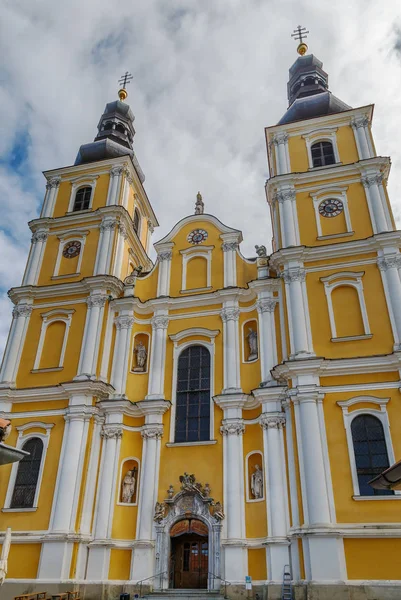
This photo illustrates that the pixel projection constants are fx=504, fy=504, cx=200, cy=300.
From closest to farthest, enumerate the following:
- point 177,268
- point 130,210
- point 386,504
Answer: point 386,504
point 177,268
point 130,210

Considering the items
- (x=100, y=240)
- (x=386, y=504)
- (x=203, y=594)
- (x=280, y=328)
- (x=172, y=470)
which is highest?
(x=100, y=240)

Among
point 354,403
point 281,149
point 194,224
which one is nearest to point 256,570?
point 354,403

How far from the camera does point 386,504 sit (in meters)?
13.7

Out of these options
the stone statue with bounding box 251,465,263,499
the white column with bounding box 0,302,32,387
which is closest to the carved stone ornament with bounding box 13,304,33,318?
the white column with bounding box 0,302,32,387

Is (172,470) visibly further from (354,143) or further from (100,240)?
(354,143)

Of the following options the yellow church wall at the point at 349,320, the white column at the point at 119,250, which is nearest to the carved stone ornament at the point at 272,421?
the yellow church wall at the point at 349,320

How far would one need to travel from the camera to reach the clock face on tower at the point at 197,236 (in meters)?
21.8

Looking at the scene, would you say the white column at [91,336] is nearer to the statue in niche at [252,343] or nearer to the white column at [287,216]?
the statue in niche at [252,343]

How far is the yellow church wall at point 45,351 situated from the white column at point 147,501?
3899 mm

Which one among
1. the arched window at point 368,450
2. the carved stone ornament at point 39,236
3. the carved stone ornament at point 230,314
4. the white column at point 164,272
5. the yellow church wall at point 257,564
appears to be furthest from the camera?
the carved stone ornament at point 39,236

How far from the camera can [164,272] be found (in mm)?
21422

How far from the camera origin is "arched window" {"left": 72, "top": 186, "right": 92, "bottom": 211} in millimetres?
24516

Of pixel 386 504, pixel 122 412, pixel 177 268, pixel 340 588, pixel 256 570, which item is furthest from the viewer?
pixel 177 268

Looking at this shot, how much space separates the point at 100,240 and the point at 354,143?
38.8ft
